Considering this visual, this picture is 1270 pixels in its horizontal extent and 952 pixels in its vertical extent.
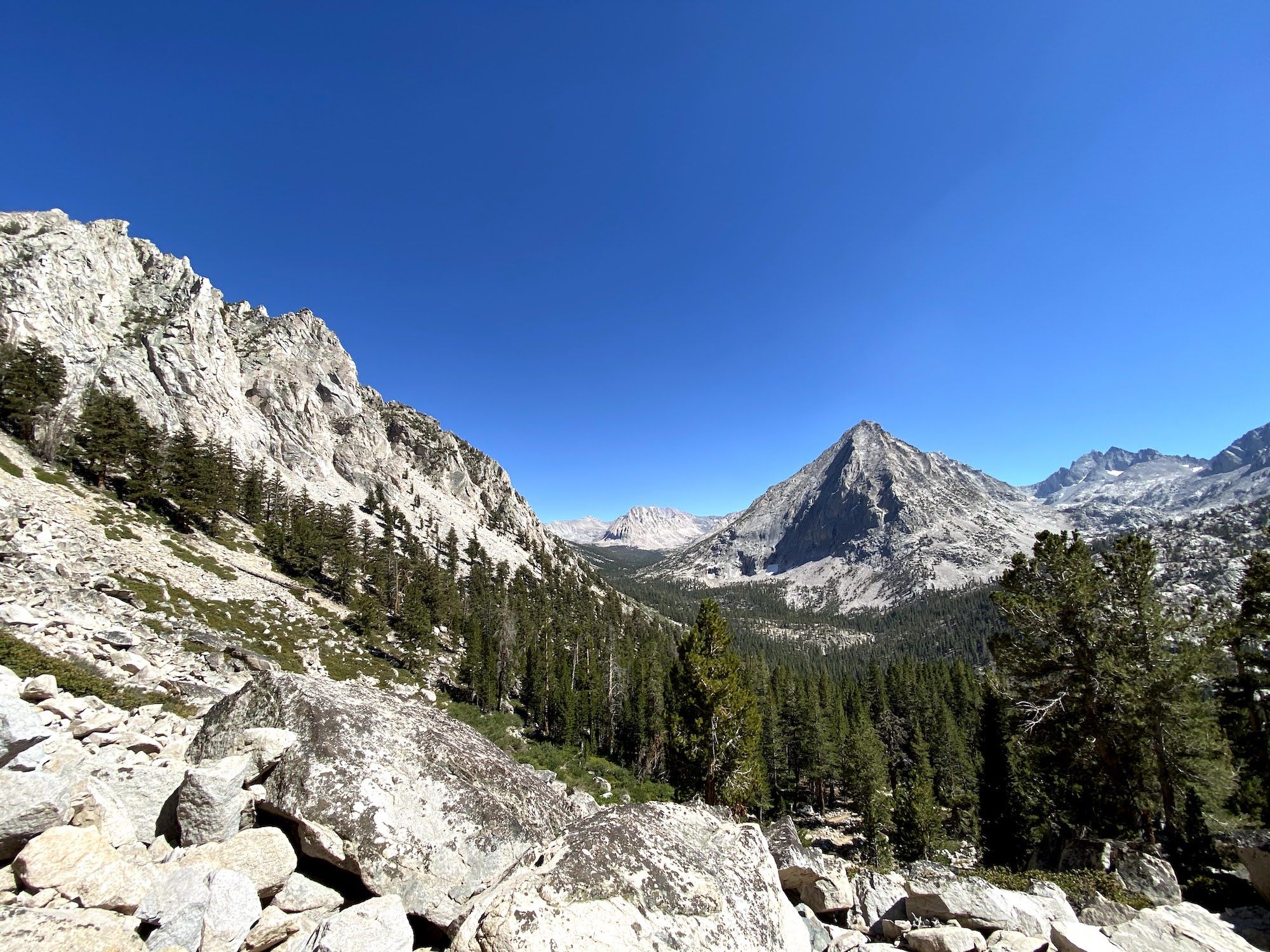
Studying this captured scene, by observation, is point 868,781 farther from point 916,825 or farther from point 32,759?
point 32,759

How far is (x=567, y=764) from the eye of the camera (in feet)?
133

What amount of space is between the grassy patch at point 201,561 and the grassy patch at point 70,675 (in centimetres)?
3442

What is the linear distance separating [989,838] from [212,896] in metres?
46.1

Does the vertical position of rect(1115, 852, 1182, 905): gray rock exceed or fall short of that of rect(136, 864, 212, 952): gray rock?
it falls short

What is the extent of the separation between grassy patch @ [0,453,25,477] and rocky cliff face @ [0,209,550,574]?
3646 cm

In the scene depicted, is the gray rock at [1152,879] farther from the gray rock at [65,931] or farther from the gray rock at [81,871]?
the gray rock at [81,871]

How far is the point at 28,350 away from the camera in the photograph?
58.1 metres

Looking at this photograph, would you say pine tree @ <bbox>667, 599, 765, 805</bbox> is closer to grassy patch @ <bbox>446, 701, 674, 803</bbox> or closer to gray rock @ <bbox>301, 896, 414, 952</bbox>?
grassy patch @ <bbox>446, 701, 674, 803</bbox>

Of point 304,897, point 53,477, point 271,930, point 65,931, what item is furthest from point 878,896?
point 53,477

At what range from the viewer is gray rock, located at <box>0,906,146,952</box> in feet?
12.8

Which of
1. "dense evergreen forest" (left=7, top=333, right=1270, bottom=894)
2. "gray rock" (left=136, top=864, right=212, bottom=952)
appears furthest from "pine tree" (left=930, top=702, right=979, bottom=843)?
"gray rock" (left=136, top=864, right=212, bottom=952)

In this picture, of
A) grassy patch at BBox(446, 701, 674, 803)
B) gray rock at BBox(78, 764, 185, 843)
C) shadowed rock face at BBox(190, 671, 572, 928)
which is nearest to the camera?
gray rock at BBox(78, 764, 185, 843)

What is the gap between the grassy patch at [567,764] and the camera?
113 feet

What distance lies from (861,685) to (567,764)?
66.1m
